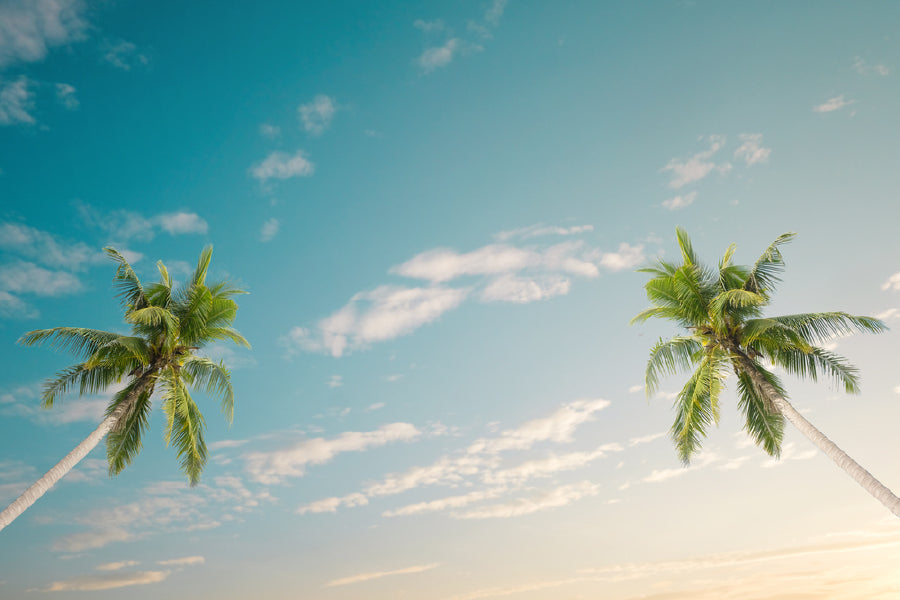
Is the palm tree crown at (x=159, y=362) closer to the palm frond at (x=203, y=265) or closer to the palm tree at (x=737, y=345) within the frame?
the palm frond at (x=203, y=265)

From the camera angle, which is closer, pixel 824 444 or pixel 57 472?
pixel 57 472

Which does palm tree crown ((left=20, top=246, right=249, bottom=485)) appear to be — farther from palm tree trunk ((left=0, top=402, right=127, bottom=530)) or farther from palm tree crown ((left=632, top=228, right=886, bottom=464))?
palm tree crown ((left=632, top=228, right=886, bottom=464))

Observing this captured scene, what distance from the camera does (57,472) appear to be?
54.3ft

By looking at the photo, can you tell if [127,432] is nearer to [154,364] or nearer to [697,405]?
[154,364]

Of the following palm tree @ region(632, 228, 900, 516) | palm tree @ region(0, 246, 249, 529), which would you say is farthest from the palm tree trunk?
palm tree @ region(632, 228, 900, 516)

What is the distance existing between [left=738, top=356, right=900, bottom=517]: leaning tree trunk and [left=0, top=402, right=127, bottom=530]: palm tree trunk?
68.6 ft

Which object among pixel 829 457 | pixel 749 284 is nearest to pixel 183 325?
pixel 749 284

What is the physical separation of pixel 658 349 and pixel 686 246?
13.6 feet

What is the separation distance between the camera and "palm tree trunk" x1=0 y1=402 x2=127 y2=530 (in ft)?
50.3

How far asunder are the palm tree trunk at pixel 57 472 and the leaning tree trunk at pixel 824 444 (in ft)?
68.6

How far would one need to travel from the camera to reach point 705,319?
757 inches

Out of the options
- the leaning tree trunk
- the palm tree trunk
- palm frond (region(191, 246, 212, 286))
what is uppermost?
palm frond (region(191, 246, 212, 286))

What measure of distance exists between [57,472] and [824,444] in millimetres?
23486

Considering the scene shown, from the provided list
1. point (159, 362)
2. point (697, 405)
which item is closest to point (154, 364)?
point (159, 362)
